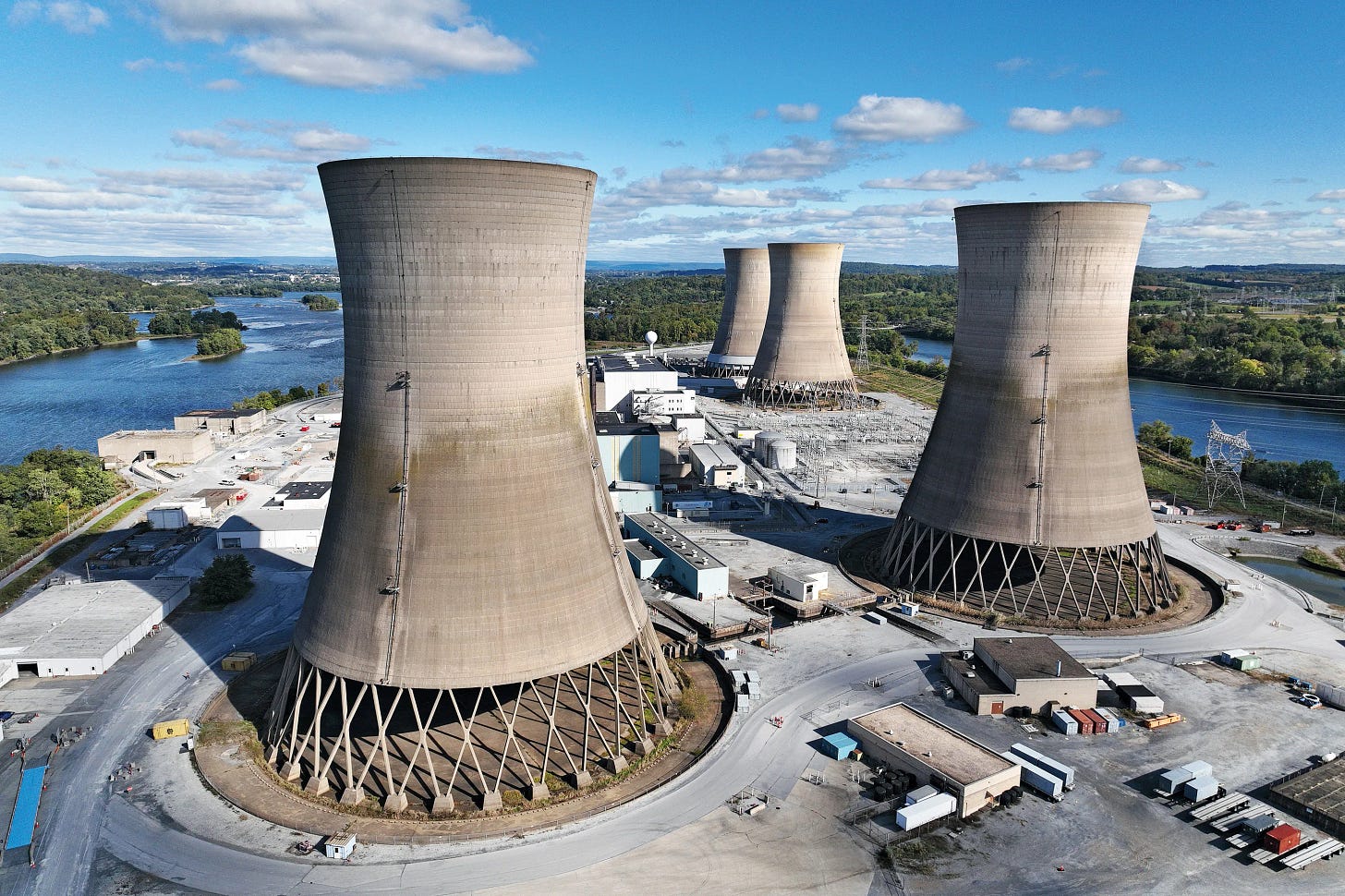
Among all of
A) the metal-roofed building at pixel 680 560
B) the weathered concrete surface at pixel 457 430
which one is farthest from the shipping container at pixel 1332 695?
the weathered concrete surface at pixel 457 430

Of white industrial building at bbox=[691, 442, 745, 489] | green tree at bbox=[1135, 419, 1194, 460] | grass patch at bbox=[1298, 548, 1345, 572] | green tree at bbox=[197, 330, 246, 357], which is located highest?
green tree at bbox=[197, 330, 246, 357]

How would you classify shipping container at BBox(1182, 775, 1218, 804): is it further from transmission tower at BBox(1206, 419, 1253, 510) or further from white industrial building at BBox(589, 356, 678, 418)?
white industrial building at BBox(589, 356, 678, 418)

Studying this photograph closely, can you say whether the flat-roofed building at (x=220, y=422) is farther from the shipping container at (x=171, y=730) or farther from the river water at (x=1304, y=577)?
the river water at (x=1304, y=577)

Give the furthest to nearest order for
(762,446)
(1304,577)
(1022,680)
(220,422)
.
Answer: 1. (220,422)
2. (762,446)
3. (1304,577)
4. (1022,680)

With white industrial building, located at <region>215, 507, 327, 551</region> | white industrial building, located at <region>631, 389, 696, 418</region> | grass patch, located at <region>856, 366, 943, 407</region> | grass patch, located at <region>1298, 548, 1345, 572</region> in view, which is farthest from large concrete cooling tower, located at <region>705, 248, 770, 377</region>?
white industrial building, located at <region>215, 507, 327, 551</region>

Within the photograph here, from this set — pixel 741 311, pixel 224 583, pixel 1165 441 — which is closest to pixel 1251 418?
pixel 1165 441

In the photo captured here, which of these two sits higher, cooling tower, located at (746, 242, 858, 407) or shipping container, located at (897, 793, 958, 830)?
cooling tower, located at (746, 242, 858, 407)

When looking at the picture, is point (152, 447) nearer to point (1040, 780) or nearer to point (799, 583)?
point (799, 583)
